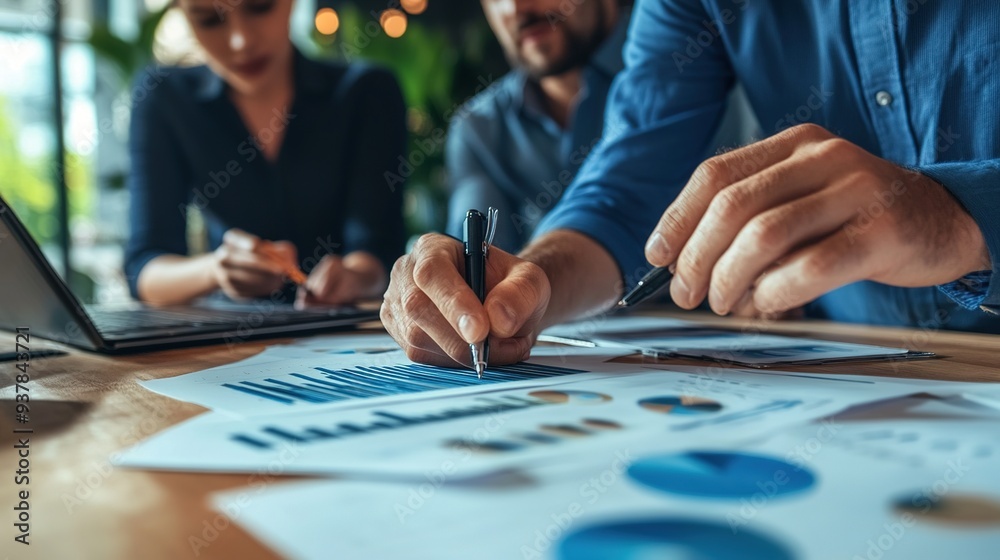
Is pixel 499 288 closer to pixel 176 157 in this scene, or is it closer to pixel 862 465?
pixel 862 465

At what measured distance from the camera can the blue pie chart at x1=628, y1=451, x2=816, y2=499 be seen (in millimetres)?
280

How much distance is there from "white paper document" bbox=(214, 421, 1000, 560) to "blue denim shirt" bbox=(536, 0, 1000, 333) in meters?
0.47

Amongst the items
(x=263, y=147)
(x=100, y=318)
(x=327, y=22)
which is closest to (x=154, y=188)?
(x=263, y=147)

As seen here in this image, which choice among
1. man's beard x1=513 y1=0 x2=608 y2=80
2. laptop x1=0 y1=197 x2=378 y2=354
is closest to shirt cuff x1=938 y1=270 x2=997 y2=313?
laptop x1=0 y1=197 x2=378 y2=354

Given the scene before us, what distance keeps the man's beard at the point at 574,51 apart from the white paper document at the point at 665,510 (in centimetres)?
154

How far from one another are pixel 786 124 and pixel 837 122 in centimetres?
7

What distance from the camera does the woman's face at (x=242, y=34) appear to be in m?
1.55

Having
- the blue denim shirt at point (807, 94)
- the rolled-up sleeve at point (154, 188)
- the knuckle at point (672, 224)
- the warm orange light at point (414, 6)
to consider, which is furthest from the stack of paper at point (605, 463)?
the warm orange light at point (414, 6)

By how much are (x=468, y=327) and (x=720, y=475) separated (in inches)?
9.8

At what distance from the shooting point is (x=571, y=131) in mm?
1636

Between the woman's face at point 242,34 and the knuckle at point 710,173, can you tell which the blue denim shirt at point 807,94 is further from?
the woman's face at point 242,34

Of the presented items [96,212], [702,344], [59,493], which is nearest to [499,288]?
[702,344]

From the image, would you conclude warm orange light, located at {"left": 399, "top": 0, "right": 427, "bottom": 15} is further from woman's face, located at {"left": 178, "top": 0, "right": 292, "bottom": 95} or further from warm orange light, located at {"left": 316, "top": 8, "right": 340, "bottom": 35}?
woman's face, located at {"left": 178, "top": 0, "right": 292, "bottom": 95}

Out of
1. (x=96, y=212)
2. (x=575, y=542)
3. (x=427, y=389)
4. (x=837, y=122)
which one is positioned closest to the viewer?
(x=575, y=542)
